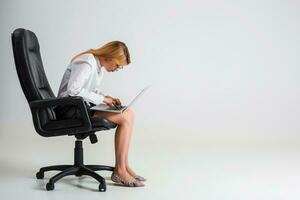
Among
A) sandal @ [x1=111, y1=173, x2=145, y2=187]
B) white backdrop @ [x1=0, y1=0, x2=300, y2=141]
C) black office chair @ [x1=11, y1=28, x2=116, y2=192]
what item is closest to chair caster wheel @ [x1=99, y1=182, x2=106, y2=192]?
black office chair @ [x1=11, y1=28, x2=116, y2=192]

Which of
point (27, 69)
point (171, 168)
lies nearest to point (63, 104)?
point (27, 69)

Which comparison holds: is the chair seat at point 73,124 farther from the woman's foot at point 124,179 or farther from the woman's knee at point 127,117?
the woman's foot at point 124,179

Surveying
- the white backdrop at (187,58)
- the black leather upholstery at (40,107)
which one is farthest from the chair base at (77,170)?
the white backdrop at (187,58)

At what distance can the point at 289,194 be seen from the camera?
135 inches

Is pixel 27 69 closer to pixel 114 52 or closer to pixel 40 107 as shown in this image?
pixel 40 107

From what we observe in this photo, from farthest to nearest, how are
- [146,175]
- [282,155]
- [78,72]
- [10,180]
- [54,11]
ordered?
[54,11], [282,155], [146,175], [10,180], [78,72]

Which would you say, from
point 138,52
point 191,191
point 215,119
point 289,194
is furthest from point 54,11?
point 289,194

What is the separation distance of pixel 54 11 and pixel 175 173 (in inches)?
99.4

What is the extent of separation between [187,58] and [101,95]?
2.39 metres

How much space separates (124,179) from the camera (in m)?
3.51

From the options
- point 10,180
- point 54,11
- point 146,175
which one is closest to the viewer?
point 10,180

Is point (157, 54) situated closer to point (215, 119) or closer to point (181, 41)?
point (181, 41)

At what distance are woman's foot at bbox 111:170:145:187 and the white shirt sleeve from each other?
493mm

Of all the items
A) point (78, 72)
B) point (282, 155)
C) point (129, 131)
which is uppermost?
point (78, 72)
